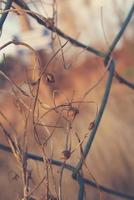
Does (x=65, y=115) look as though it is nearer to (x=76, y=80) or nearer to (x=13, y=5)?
(x=13, y=5)

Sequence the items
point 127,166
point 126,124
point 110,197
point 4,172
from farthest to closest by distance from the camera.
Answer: point 126,124
point 4,172
point 127,166
point 110,197

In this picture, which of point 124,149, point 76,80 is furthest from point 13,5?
point 76,80

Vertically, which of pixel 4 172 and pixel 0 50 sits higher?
pixel 4 172

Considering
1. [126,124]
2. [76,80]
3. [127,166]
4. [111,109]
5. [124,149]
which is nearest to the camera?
[127,166]

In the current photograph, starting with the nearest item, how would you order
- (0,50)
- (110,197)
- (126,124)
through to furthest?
(0,50) < (110,197) < (126,124)

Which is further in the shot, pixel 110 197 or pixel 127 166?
pixel 127 166

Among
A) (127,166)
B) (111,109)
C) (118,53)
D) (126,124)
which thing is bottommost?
(127,166)

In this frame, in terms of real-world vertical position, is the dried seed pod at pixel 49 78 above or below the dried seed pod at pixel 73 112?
above

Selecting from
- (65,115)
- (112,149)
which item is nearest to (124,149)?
(112,149)

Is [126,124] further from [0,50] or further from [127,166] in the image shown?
[0,50]

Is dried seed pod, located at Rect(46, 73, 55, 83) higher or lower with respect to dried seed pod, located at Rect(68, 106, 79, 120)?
higher
